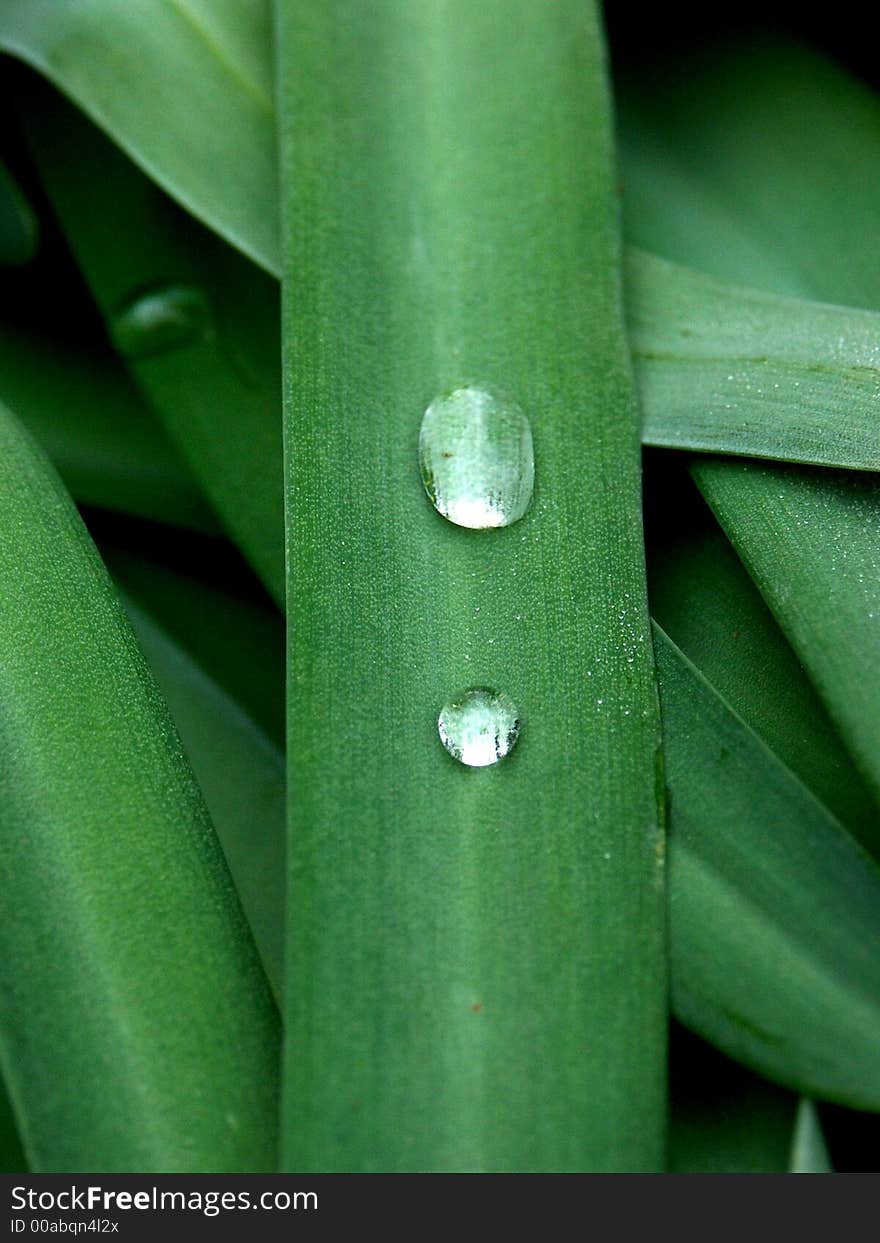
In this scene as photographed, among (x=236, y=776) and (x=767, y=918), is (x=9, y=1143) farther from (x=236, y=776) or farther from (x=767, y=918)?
(x=767, y=918)

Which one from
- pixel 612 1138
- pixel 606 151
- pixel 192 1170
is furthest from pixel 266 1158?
pixel 606 151

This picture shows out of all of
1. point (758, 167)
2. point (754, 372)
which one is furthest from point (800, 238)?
point (754, 372)

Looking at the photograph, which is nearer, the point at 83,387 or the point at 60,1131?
the point at 60,1131

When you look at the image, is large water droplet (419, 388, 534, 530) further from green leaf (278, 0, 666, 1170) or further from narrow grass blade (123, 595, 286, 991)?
narrow grass blade (123, 595, 286, 991)

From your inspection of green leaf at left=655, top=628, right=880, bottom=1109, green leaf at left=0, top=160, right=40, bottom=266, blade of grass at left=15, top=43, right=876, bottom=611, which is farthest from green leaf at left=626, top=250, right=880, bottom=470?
green leaf at left=0, top=160, right=40, bottom=266

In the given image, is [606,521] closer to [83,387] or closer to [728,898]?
[728,898]
